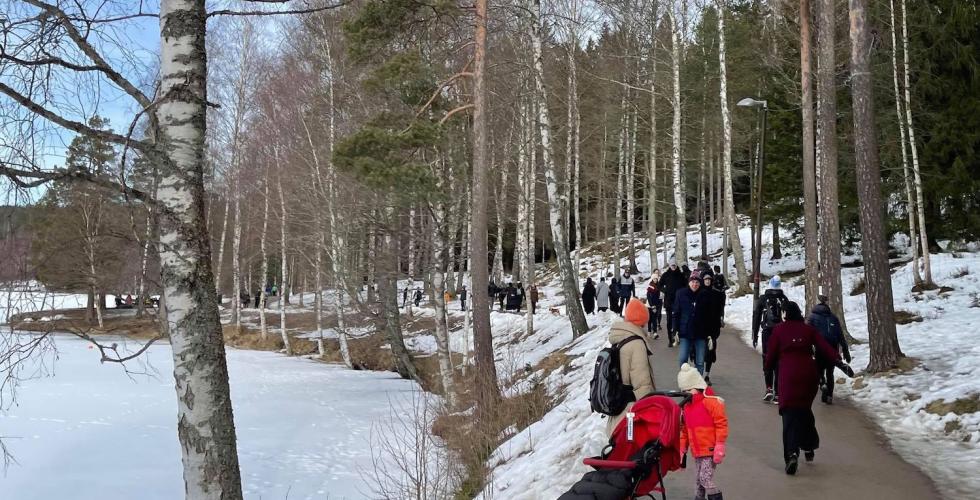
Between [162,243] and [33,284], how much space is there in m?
0.97

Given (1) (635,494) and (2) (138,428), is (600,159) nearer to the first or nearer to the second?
(2) (138,428)

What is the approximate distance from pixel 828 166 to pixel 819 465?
8155 mm

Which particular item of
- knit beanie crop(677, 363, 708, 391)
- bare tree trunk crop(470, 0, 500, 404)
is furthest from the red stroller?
bare tree trunk crop(470, 0, 500, 404)

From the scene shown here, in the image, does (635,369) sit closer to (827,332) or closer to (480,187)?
(827,332)

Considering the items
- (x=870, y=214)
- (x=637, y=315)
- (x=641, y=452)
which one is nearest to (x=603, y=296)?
(x=870, y=214)

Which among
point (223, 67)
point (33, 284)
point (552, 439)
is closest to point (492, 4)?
point (552, 439)

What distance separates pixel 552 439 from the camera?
28.1 ft

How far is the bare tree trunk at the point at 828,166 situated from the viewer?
42.2ft

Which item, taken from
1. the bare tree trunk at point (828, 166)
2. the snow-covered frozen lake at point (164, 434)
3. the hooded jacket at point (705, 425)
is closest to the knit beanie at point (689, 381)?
the hooded jacket at point (705, 425)

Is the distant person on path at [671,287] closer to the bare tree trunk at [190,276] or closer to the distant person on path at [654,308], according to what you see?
the distant person on path at [654,308]

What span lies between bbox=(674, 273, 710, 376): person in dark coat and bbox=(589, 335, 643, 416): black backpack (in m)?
4.78

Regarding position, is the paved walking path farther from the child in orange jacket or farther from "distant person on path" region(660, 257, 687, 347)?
"distant person on path" region(660, 257, 687, 347)

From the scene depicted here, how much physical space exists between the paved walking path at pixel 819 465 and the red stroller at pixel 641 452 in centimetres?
156

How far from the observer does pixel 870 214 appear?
10805 mm
